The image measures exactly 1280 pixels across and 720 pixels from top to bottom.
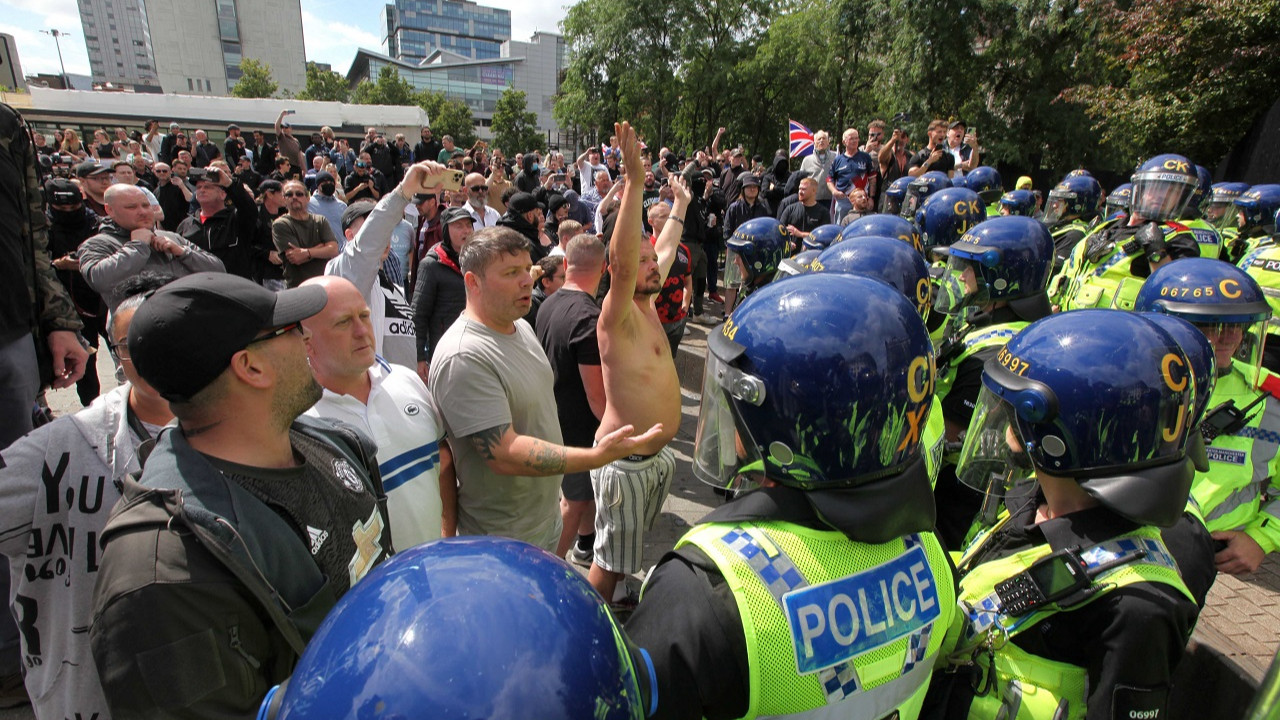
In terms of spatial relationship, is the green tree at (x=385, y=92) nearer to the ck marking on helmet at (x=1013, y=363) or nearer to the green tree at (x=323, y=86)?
the green tree at (x=323, y=86)

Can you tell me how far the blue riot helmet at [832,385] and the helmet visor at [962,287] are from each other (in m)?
2.38

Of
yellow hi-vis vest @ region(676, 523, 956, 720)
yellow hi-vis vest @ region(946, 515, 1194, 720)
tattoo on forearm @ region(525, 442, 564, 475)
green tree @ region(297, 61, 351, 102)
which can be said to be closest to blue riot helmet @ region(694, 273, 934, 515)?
yellow hi-vis vest @ region(676, 523, 956, 720)

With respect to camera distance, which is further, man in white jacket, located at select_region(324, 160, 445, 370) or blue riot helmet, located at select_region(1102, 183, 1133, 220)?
blue riot helmet, located at select_region(1102, 183, 1133, 220)

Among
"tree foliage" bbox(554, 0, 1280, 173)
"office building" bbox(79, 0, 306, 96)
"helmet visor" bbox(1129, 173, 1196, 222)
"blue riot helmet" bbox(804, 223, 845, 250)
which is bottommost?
"blue riot helmet" bbox(804, 223, 845, 250)

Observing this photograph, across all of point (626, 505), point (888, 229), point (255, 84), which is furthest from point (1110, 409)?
point (255, 84)

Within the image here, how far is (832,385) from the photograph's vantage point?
4.84ft

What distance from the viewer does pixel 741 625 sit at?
4.20ft

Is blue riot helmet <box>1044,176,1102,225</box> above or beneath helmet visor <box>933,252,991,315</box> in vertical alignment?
above

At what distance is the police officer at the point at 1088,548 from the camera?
1576 mm

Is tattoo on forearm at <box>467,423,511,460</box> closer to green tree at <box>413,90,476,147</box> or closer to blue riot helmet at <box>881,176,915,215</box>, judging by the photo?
blue riot helmet at <box>881,176,915,215</box>

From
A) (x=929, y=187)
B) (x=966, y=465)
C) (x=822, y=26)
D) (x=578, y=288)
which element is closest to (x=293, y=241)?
(x=578, y=288)

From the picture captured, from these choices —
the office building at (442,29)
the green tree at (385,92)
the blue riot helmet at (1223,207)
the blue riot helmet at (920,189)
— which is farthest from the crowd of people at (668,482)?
the office building at (442,29)

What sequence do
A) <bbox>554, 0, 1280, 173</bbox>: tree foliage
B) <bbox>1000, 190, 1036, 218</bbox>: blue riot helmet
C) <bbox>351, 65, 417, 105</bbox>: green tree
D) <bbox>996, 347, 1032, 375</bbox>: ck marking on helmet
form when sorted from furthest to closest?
<bbox>351, 65, 417, 105</bbox>: green tree
<bbox>554, 0, 1280, 173</bbox>: tree foliage
<bbox>1000, 190, 1036, 218</bbox>: blue riot helmet
<bbox>996, 347, 1032, 375</bbox>: ck marking on helmet

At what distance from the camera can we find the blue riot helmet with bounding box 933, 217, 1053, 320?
3.61 metres
